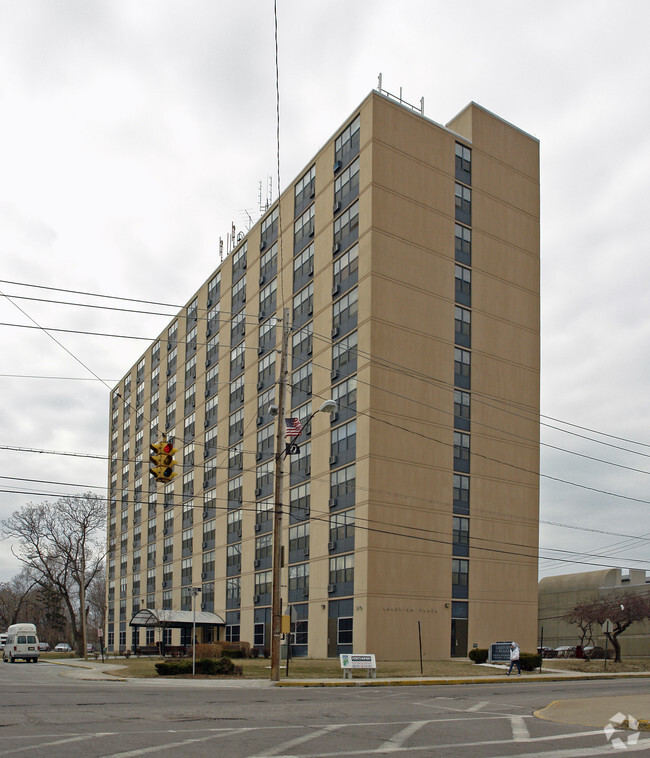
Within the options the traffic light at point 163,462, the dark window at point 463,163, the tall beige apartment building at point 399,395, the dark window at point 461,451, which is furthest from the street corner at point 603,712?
the dark window at point 463,163

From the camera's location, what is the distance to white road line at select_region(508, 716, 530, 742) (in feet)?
46.6

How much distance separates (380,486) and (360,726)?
35590 millimetres

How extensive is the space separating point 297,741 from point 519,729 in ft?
15.1

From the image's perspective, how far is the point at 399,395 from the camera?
52.2 metres

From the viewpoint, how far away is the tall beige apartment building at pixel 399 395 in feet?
169

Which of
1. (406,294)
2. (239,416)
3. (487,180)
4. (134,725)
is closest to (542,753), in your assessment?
(134,725)

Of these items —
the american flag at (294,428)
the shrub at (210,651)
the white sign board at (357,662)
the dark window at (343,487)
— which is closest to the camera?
the white sign board at (357,662)

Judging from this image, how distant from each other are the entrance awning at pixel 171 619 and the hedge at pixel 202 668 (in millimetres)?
24115

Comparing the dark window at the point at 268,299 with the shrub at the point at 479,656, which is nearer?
the shrub at the point at 479,656

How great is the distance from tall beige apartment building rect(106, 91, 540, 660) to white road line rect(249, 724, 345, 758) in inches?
1340

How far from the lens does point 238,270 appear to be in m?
75.8

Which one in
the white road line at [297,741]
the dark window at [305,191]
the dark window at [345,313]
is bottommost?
the white road line at [297,741]

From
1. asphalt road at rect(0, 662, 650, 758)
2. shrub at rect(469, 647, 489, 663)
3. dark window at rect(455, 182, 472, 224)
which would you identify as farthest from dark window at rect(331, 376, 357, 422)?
asphalt road at rect(0, 662, 650, 758)

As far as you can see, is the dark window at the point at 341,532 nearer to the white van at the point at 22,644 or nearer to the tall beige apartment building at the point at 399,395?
the tall beige apartment building at the point at 399,395
